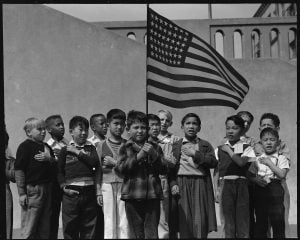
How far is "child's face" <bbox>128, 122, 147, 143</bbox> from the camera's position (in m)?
6.49

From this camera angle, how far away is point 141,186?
6328mm

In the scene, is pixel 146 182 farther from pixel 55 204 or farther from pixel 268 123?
pixel 268 123

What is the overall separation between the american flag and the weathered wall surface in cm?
288

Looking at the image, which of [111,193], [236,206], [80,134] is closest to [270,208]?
[236,206]

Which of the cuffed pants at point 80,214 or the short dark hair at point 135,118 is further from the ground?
the short dark hair at point 135,118

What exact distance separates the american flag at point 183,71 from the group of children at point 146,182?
32 centimetres

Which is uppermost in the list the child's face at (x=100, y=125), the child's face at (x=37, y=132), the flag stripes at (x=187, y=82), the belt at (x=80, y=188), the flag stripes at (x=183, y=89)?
the flag stripes at (x=187, y=82)

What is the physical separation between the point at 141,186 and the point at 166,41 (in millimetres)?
1457

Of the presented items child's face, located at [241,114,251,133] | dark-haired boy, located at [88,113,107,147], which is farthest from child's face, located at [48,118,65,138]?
child's face, located at [241,114,251,133]

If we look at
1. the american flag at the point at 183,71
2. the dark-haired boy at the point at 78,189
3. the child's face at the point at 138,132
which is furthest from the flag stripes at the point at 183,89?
the dark-haired boy at the point at 78,189

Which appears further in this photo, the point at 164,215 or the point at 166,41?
the point at 164,215

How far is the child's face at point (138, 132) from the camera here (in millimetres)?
A: 6492

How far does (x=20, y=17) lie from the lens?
9062 mm

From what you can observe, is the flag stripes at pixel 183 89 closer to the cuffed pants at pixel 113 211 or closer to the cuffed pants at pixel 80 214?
the cuffed pants at pixel 113 211
